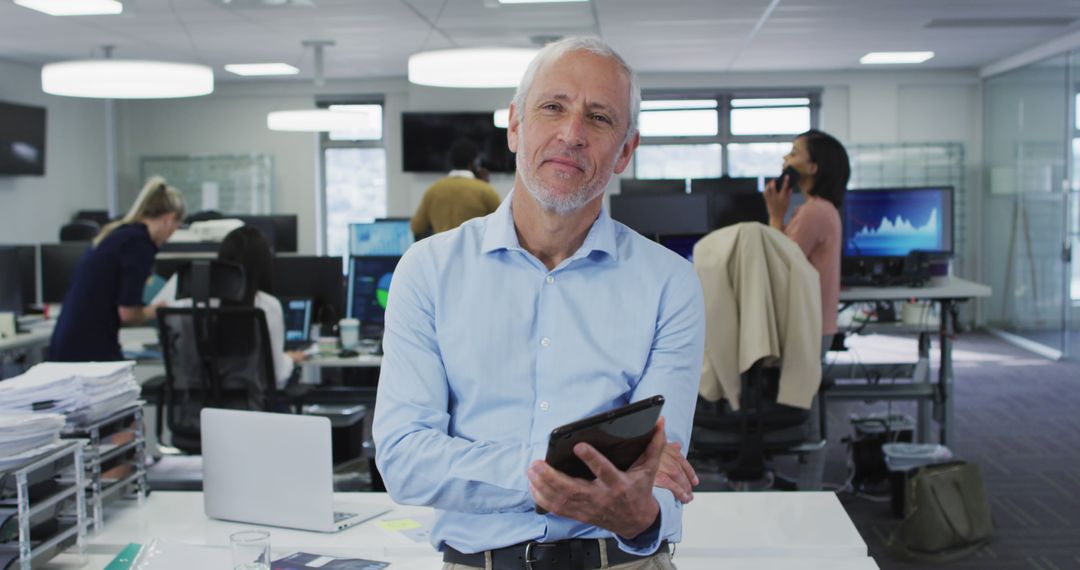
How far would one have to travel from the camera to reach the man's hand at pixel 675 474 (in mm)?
1521

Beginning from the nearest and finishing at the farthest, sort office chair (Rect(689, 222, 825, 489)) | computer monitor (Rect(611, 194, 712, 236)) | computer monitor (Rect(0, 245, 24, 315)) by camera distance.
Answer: office chair (Rect(689, 222, 825, 489)) → computer monitor (Rect(611, 194, 712, 236)) → computer monitor (Rect(0, 245, 24, 315))

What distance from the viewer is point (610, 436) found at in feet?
4.43

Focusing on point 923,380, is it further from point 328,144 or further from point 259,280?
→ point 328,144

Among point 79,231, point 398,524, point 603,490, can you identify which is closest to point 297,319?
point 398,524

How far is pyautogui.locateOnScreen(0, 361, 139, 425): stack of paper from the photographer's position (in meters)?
2.12

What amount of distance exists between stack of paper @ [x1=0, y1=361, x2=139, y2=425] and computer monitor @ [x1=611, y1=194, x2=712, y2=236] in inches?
144

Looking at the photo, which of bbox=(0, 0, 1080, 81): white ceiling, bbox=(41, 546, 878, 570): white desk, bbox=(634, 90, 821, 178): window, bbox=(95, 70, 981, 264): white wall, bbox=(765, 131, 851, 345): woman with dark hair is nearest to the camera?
bbox=(41, 546, 878, 570): white desk

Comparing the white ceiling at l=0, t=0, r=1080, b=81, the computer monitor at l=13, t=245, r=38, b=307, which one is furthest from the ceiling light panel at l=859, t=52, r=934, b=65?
the computer monitor at l=13, t=245, r=38, b=307

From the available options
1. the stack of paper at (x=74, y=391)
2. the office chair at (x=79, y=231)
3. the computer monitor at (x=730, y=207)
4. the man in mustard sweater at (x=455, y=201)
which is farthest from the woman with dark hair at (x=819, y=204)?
the office chair at (x=79, y=231)

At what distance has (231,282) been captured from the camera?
4355 millimetres

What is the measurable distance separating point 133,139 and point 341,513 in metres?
11.0

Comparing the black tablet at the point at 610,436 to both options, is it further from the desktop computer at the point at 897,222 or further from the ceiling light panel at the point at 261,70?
the ceiling light panel at the point at 261,70

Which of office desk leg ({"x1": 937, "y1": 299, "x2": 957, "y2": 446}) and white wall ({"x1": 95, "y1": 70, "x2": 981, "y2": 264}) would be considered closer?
office desk leg ({"x1": 937, "y1": 299, "x2": 957, "y2": 446})

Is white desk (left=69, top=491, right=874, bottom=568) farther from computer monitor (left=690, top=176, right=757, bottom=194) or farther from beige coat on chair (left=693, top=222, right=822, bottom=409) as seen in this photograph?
computer monitor (left=690, top=176, right=757, bottom=194)
